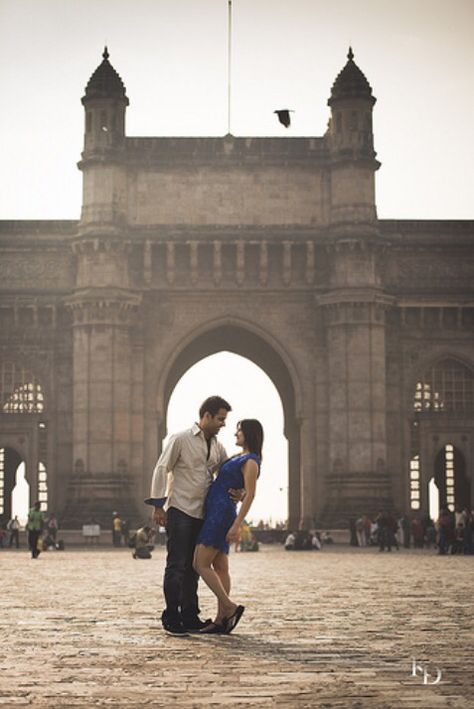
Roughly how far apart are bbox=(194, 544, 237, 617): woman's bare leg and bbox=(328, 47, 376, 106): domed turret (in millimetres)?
38631

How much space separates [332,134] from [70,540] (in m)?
17.2

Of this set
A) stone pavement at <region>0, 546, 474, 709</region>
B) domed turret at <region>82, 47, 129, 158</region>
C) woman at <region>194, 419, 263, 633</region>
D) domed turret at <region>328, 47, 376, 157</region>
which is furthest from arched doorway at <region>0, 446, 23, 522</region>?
woman at <region>194, 419, 263, 633</region>

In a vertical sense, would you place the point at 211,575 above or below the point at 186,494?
below

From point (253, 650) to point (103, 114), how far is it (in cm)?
4043

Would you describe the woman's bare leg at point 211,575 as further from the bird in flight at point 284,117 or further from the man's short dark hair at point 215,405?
the bird in flight at point 284,117

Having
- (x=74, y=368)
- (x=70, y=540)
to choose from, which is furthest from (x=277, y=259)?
A: (x=70, y=540)

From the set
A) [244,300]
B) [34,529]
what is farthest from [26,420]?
[34,529]

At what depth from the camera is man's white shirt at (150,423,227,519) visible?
1199 cm

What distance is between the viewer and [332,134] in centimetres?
4909

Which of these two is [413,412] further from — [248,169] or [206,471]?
[206,471]

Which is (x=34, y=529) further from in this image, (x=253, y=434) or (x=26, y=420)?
(x=253, y=434)

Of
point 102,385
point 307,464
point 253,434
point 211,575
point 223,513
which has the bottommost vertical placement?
point 211,575

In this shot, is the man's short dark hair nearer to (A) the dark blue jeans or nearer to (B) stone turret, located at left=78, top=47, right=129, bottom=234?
(A) the dark blue jeans

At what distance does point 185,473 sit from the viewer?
1211cm
